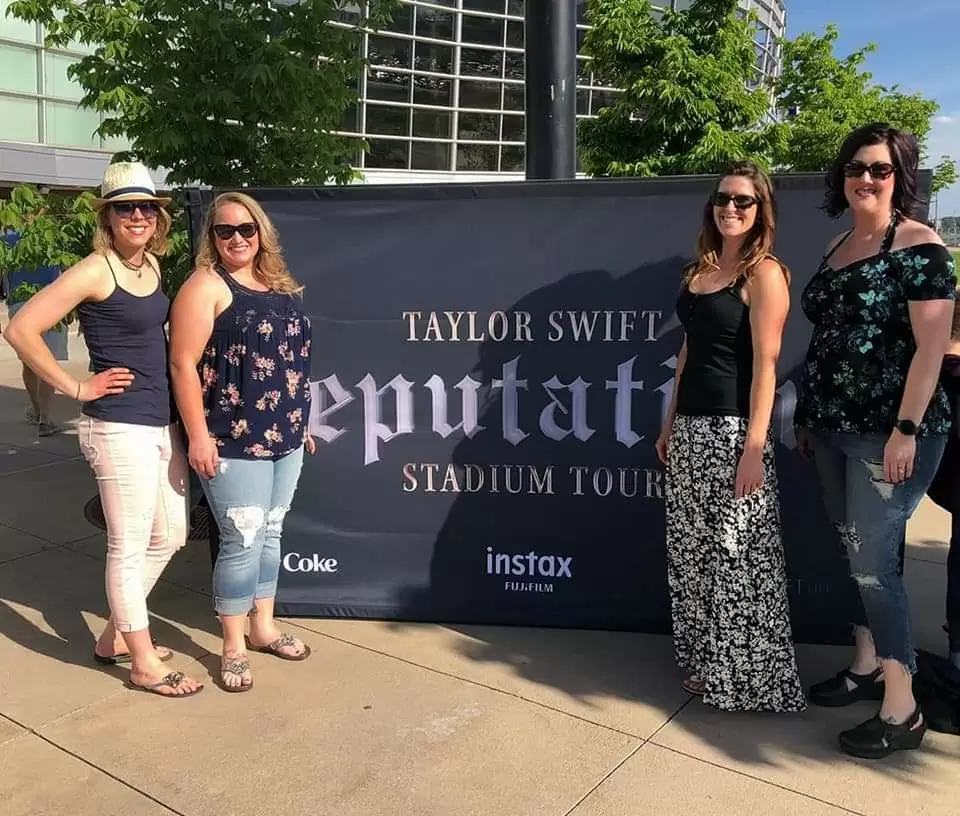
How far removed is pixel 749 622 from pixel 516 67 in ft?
85.2

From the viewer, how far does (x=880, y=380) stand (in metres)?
2.62

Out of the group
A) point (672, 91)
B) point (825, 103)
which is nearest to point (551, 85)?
point (672, 91)

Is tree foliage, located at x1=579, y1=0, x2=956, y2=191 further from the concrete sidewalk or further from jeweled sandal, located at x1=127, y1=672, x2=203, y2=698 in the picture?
jeweled sandal, located at x1=127, y1=672, x2=203, y2=698

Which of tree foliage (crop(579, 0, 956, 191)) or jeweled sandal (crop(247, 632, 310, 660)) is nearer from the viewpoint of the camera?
jeweled sandal (crop(247, 632, 310, 660))

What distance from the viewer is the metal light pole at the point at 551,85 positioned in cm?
429

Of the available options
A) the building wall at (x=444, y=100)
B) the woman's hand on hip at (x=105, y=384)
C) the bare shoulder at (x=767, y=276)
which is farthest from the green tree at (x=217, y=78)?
the building wall at (x=444, y=100)

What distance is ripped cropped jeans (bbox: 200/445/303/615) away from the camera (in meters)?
3.09

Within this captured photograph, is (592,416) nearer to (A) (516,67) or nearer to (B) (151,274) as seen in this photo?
(B) (151,274)

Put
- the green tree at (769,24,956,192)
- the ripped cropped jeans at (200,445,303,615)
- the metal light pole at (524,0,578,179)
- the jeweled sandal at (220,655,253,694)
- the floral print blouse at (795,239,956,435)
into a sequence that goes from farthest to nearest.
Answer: the green tree at (769,24,956,192) → the metal light pole at (524,0,578,179) → the jeweled sandal at (220,655,253,694) → the ripped cropped jeans at (200,445,303,615) → the floral print blouse at (795,239,956,435)

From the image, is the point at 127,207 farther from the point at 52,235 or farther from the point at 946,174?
the point at 946,174

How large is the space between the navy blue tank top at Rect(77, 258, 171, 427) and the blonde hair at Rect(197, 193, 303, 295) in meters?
0.25

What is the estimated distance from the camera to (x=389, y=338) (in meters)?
3.65

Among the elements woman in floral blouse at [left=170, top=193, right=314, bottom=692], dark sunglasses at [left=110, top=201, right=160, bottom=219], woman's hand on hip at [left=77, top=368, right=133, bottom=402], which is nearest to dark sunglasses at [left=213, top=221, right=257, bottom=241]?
woman in floral blouse at [left=170, top=193, right=314, bottom=692]

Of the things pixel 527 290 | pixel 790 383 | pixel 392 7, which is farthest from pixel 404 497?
pixel 392 7
